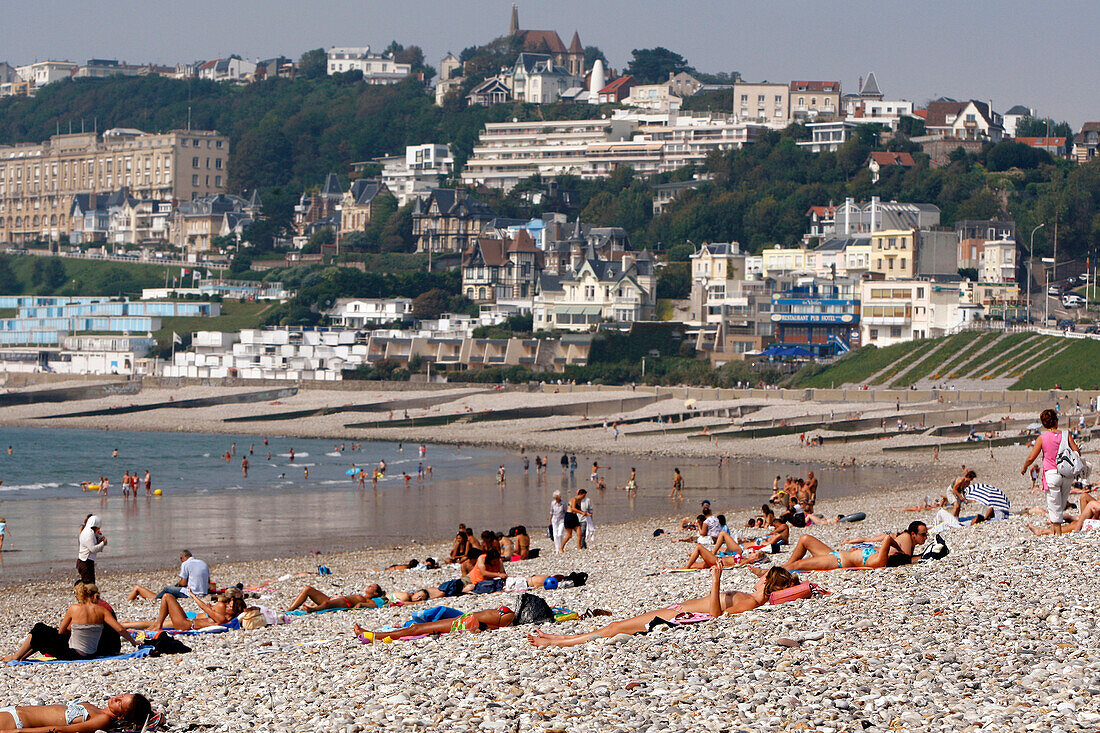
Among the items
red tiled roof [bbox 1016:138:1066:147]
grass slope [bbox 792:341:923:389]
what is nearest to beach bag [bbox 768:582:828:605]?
grass slope [bbox 792:341:923:389]

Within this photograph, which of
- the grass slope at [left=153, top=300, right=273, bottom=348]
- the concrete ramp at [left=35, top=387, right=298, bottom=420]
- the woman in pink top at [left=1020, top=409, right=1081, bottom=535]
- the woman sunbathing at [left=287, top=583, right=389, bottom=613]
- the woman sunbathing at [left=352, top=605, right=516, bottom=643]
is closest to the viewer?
the woman sunbathing at [left=352, top=605, right=516, bottom=643]

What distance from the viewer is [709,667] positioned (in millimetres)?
8789

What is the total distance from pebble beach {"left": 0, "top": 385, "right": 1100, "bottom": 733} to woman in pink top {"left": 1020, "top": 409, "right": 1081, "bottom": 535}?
53cm

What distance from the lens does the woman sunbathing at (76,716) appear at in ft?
26.5

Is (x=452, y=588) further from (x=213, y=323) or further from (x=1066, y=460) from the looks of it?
(x=213, y=323)

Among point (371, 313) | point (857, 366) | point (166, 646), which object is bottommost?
point (857, 366)

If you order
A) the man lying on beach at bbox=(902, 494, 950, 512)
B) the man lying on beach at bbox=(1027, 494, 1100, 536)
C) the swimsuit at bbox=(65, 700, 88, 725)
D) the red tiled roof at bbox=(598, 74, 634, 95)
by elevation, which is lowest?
the man lying on beach at bbox=(902, 494, 950, 512)

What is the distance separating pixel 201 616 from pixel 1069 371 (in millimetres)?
42115

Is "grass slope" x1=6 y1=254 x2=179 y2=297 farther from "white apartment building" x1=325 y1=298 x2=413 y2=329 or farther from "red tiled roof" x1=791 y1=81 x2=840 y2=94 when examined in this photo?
"red tiled roof" x1=791 y1=81 x2=840 y2=94

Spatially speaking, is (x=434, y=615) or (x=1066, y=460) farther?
(x=1066, y=460)

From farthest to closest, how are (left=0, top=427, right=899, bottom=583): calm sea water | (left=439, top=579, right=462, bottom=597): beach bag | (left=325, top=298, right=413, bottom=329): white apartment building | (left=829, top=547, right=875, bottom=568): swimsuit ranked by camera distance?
1. (left=325, top=298, right=413, bottom=329): white apartment building
2. (left=0, top=427, right=899, bottom=583): calm sea water
3. (left=439, top=579, right=462, bottom=597): beach bag
4. (left=829, top=547, right=875, bottom=568): swimsuit

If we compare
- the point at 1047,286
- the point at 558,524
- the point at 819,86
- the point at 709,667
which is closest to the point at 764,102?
the point at 819,86

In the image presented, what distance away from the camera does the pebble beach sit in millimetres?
7832

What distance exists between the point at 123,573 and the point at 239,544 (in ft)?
10.8
